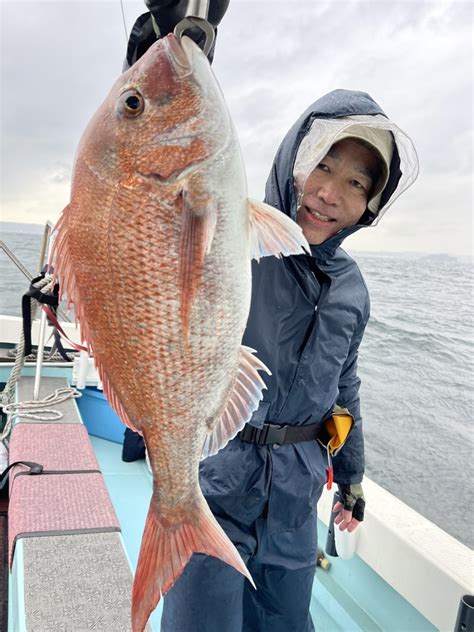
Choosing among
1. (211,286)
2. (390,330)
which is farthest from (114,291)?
(390,330)

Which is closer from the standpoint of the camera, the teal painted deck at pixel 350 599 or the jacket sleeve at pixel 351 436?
the jacket sleeve at pixel 351 436

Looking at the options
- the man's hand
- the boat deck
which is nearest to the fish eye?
the boat deck

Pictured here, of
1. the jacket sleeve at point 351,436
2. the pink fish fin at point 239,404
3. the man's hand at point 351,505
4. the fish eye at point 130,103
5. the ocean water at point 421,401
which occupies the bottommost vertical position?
the ocean water at point 421,401

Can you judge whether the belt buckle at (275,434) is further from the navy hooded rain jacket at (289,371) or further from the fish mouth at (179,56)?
the fish mouth at (179,56)

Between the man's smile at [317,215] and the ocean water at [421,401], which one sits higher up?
the man's smile at [317,215]

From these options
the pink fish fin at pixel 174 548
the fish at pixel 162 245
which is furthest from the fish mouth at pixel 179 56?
the pink fish fin at pixel 174 548

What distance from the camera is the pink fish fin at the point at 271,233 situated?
110 centimetres

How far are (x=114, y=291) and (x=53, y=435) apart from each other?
8.12 ft

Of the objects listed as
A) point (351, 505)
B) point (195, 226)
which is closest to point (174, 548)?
point (195, 226)

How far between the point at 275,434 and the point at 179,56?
1.21m

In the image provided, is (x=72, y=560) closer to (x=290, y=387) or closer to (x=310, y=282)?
(x=290, y=387)

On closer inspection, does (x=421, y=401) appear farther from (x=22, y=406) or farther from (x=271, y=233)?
(x=271, y=233)

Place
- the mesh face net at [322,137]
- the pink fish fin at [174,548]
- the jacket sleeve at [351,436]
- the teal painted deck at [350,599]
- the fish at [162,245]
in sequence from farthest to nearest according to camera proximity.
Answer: the teal painted deck at [350,599]
the jacket sleeve at [351,436]
the mesh face net at [322,137]
the pink fish fin at [174,548]
the fish at [162,245]

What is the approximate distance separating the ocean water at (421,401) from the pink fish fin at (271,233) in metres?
6.47
